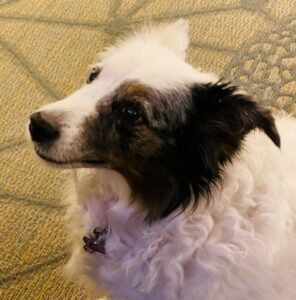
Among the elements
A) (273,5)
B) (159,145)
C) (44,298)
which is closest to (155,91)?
(159,145)

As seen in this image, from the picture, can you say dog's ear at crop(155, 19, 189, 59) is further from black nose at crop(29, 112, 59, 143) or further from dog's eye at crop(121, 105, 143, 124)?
black nose at crop(29, 112, 59, 143)

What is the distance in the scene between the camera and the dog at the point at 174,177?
3.23 feet

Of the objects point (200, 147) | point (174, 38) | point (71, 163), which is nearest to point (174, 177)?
point (200, 147)

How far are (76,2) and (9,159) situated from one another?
89 centimetres

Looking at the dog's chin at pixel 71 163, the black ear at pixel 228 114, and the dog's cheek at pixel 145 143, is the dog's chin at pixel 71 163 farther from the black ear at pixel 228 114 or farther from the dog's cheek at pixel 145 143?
the black ear at pixel 228 114

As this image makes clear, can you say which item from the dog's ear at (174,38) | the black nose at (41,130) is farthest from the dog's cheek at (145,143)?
the dog's ear at (174,38)

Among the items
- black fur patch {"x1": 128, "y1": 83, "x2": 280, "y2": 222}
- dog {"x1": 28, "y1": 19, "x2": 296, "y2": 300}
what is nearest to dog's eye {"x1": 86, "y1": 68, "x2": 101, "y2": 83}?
dog {"x1": 28, "y1": 19, "x2": 296, "y2": 300}

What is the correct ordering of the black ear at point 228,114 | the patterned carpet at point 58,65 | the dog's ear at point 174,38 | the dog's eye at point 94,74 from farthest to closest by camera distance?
the patterned carpet at point 58,65
the dog's ear at point 174,38
the dog's eye at point 94,74
the black ear at point 228,114

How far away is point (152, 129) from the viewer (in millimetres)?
989

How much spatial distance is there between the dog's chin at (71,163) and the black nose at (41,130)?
0.03 metres

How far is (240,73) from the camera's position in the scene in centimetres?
197

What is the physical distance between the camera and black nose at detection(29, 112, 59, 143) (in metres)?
0.98

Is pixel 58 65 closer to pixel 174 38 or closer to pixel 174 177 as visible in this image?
pixel 174 38

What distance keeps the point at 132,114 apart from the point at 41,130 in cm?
19
